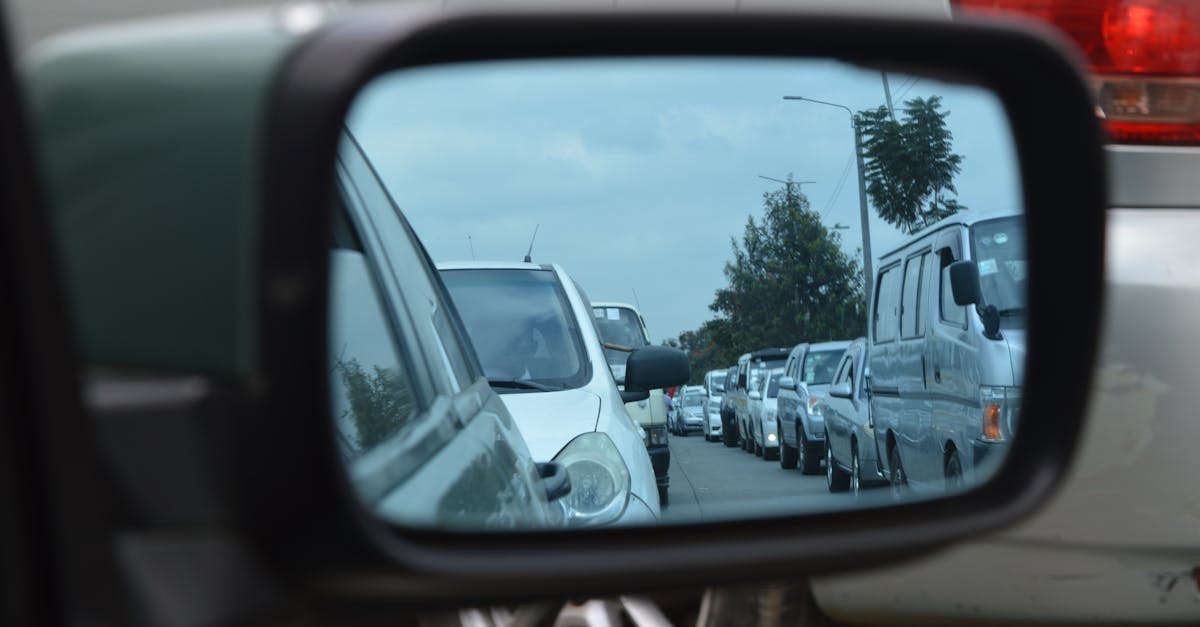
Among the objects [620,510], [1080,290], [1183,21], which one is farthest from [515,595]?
[620,510]

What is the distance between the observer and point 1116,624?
2658 millimetres

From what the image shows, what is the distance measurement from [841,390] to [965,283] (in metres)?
5.21

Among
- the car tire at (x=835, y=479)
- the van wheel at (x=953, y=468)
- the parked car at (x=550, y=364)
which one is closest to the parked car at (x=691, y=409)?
→ the car tire at (x=835, y=479)

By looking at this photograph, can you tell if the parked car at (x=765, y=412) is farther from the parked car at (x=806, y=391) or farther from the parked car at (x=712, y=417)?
the parked car at (x=712, y=417)

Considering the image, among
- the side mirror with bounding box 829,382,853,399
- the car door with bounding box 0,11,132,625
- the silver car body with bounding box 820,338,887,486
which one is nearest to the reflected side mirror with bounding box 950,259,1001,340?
the silver car body with bounding box 820,338,887,486

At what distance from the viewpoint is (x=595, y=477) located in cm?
487

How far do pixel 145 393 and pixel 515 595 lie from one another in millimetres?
340

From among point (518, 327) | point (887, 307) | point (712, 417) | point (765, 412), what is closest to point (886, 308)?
point (887, 307)

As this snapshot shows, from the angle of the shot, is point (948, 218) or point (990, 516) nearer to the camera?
point (990, 516)

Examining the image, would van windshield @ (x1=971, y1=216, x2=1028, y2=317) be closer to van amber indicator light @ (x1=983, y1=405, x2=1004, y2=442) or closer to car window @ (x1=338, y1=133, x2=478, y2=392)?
van amber indicator light @ (x1=983, y1=405, x2=1004, y2=442)

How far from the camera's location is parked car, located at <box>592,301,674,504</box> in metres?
12.3

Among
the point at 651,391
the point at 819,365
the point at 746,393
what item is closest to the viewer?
the point at 651,391

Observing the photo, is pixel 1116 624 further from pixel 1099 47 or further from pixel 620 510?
pixel 620 510

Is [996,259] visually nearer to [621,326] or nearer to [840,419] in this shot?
[840,419]
